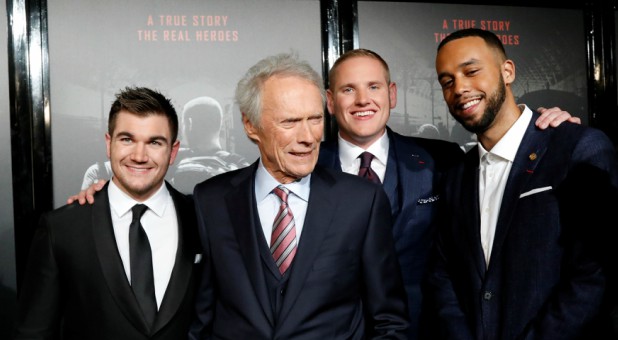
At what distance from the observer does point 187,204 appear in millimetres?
2262

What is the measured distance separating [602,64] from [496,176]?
6.28 feet

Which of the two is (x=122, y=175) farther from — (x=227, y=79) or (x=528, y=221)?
(x=528, y=221)

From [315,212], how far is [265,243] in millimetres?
193

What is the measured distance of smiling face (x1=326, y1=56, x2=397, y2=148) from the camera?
2.50m

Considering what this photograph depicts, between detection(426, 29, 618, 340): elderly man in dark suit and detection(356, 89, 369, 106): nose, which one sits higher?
detection(356, 89, 369, 106): nose

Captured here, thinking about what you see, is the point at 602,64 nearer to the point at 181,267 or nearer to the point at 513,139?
the point at 513,139

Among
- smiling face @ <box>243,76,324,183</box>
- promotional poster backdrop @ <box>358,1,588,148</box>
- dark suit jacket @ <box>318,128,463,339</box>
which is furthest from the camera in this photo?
promotional poster backdrop @ <box>358,1,588,148</box>

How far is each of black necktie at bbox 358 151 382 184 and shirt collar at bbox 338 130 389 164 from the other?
0.02 metres

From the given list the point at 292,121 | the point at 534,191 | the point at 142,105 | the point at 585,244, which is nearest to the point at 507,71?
the point at 534,191

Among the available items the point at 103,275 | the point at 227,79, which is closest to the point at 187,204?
the point at 103,275

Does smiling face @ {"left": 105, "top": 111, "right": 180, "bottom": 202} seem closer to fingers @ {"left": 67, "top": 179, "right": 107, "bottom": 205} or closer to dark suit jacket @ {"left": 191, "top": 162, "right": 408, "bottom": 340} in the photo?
fingers @ {"left": 67, "top": 179, "right": 107, "bottom": 205}

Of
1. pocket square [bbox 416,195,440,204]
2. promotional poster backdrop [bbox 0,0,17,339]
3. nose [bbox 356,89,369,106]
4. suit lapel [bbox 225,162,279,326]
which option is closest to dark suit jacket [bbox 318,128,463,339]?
pocket square [bbox 416,195,440,204]

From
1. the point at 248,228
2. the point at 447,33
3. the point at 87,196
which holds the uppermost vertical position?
the point at 447,33

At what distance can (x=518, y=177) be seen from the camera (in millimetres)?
2002
